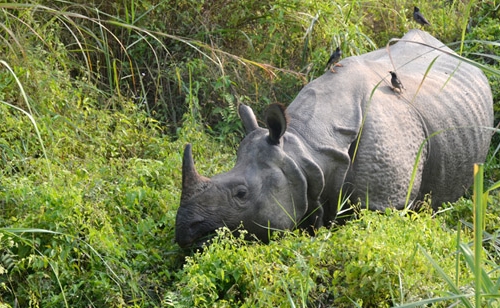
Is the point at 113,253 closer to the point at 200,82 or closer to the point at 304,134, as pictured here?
the point at 304,134

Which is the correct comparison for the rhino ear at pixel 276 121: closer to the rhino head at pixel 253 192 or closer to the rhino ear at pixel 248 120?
the rhino head at pixel 253 192

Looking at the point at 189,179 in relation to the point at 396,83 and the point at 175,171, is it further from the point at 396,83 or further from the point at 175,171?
the point at 396,83

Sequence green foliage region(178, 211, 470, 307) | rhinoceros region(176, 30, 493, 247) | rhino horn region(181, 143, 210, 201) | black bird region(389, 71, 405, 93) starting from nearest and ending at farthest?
1. green foliage region(178, 211, 470, 307)
2. rhino horn region(181, 143, 210, 201)
3. rhinoceros region(176, 30, 493, 247)
4. black bird region(389, 71, 405, 93)

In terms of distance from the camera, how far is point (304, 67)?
25.9 feet

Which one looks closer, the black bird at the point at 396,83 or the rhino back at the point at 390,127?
the rhino back at the point at 390,127

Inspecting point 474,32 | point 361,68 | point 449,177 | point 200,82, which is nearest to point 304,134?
point 361,68

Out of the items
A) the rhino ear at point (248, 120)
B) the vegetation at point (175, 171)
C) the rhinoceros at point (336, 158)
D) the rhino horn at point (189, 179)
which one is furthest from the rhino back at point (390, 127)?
the rhino horn at point (189, 179)

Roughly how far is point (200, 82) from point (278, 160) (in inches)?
98.1

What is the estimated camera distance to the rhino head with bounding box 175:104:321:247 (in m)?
5.40

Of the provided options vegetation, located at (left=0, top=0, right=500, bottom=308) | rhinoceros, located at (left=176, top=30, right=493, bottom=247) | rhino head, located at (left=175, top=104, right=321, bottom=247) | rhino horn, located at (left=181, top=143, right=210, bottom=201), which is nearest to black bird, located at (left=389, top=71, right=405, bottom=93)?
rhinoceros, located at (left=176, top=30, right=493, bottom=247)

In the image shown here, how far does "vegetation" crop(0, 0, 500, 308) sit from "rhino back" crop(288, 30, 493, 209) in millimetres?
368

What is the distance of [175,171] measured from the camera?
21.7 ft

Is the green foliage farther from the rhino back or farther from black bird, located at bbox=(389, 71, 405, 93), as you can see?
black bird, located at bbox=(389, 71, 405, 93)

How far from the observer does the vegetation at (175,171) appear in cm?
452
